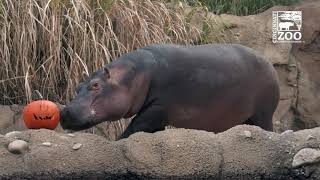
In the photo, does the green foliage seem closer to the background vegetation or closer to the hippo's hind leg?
the background vegetation

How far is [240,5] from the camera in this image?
819 centimetres

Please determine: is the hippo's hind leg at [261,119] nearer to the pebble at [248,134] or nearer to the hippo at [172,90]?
the hippo at [172,90]

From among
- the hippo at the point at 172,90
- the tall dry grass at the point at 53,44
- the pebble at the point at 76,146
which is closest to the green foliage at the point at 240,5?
the tall dry grass at the point at 53,44

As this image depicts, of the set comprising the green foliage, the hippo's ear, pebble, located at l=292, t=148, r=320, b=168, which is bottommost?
the green foliage

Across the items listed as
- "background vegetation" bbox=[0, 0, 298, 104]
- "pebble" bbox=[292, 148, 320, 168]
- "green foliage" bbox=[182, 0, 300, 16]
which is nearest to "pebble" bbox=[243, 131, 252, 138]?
"pebble" bbox=[292, 148, 320, 168]

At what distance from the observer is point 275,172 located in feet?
12.0

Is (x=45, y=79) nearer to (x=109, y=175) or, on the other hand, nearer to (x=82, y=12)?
(x=82, y=12)

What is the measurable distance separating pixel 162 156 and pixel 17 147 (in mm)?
707

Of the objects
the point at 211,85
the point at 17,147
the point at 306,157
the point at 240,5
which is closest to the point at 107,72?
the point at 211,85

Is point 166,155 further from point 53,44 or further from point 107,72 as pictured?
point 53,44

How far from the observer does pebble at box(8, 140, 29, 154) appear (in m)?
3.54

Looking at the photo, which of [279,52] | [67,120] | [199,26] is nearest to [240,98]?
[67,120]

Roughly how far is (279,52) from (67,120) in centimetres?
354

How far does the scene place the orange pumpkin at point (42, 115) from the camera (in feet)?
14.3
